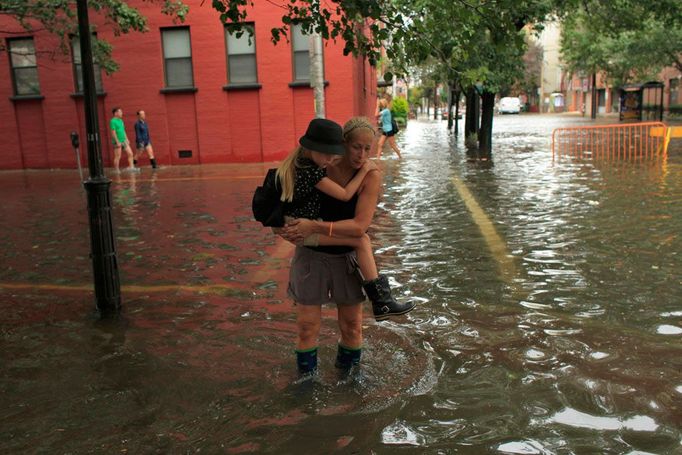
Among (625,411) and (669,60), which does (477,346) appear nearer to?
(625,411)

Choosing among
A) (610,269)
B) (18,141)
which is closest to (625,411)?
(610,269)

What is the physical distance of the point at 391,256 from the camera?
7.10 meters

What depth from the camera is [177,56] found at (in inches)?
793

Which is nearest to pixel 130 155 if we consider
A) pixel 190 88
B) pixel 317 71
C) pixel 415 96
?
pixel 190 88

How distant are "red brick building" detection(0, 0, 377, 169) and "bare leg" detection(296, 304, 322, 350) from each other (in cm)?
1645

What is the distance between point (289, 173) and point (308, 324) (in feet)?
2.99

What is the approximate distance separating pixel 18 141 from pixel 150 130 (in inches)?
178

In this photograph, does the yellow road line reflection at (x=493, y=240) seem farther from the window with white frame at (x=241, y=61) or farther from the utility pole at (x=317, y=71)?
the window with white frame at (x=241, y=61)

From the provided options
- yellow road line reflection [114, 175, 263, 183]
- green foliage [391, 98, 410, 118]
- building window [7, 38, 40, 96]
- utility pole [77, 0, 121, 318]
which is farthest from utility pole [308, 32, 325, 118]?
green foliage [391, 98, 410, 118]

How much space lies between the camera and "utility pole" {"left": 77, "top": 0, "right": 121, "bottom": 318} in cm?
516

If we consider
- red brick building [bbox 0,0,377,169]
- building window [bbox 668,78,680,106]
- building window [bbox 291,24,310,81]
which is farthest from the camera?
building window [bbox 668,78,680,106]

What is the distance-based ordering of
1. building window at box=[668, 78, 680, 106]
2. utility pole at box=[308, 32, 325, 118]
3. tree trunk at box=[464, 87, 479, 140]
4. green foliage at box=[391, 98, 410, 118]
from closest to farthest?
utility pole at box=[308, 32, 325, 118], tree trunk at box=[464, 87, 479, 140], green foliage at box=[391, 98, 410, 118], building window at box=[668, 78, 680, 106]

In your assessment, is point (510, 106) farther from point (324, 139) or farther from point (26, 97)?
point (324, 139)

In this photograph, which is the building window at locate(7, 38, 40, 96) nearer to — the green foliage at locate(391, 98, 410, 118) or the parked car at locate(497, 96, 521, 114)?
the green foliage at locate(391, 98, 410, 118)
